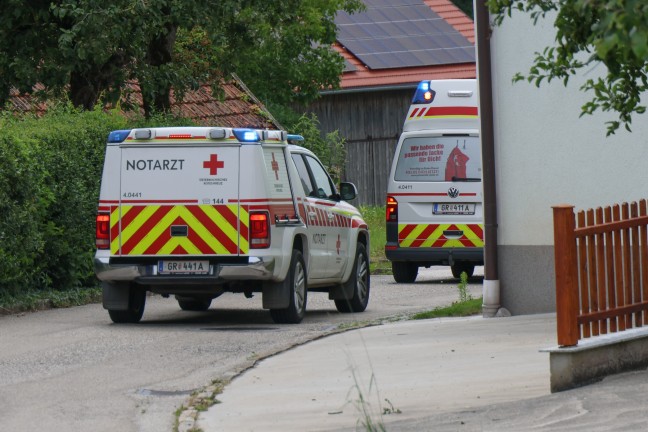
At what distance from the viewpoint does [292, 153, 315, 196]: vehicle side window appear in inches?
663

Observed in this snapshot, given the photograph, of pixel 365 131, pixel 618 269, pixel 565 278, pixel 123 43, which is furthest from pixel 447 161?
pixel 365 131

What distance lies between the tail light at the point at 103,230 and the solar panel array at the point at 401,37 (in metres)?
27.4

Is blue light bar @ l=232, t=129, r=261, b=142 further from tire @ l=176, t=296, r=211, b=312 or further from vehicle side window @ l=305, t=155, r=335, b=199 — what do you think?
tire @ l=176, t=296, r=211, b=312

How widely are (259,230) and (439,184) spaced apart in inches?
297

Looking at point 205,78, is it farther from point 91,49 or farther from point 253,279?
point 253,279

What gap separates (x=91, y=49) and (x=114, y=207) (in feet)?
20.1

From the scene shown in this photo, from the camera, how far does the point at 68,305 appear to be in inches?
725

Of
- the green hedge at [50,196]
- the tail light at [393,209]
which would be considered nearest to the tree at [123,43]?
the green hedge at [50,196]

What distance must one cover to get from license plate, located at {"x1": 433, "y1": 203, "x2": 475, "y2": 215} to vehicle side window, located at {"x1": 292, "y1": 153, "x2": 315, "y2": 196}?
18.5 feet

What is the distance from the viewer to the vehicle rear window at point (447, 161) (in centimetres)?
2255

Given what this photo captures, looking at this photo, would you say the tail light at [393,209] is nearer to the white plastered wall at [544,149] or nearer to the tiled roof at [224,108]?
the tiled roof at [224,108]

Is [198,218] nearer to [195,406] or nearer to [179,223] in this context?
[179,223]

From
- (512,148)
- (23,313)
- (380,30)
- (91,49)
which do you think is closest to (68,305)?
(23,313)

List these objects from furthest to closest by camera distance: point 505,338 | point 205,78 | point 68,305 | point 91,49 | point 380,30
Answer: point 380,30 < point 205,78 < point 91,49 < point 68,305 < point 505,338
